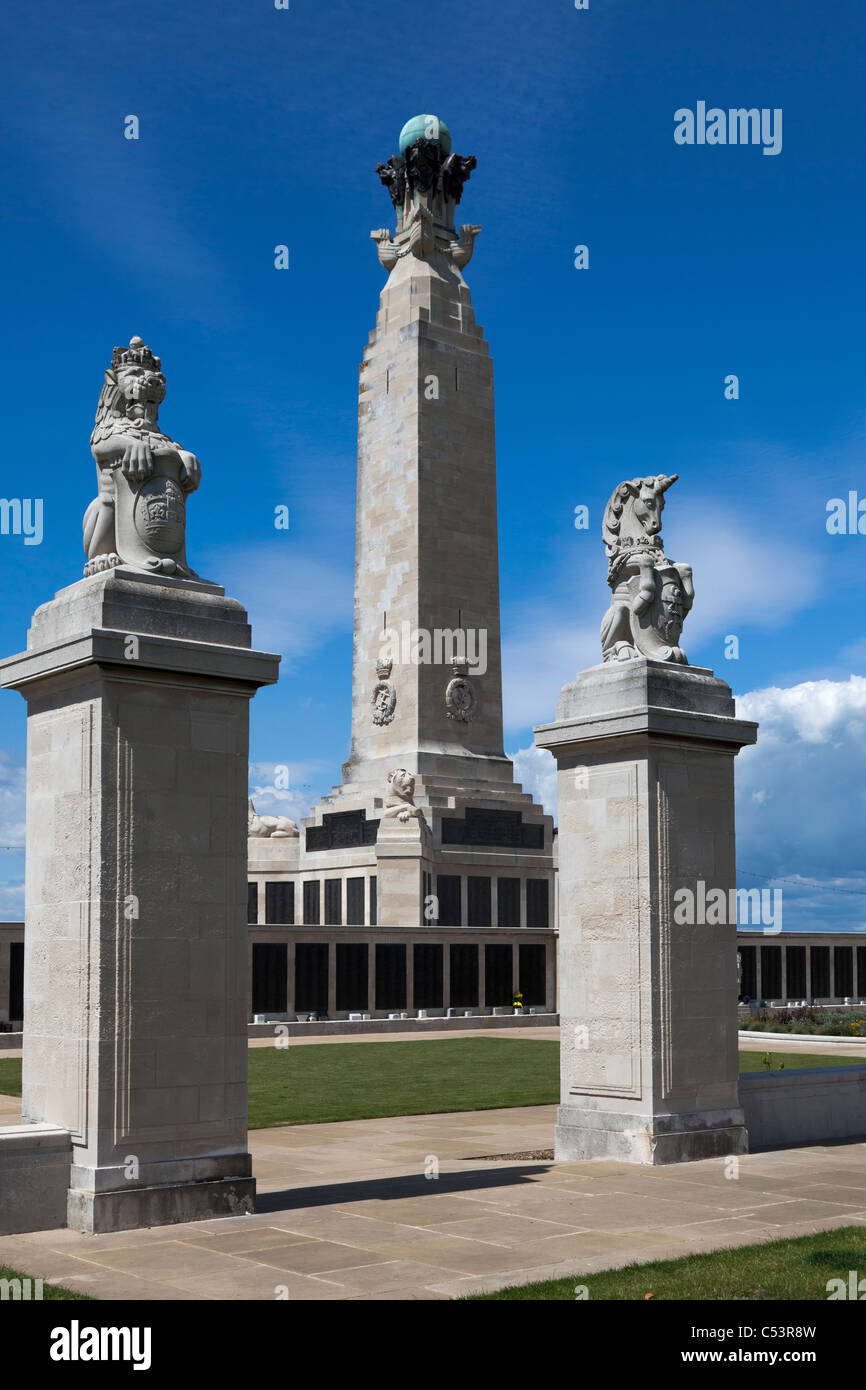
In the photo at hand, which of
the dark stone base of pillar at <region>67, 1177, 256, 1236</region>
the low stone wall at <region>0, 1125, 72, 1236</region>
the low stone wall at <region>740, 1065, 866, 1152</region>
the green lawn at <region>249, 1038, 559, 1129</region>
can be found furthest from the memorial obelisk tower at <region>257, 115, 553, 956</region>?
the low stone wall at <region>0, 1125, 72, 1236</region>

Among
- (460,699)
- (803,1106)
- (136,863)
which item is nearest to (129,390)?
(136,863)

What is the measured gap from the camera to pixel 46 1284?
10438mm

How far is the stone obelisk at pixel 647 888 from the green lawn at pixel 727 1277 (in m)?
4.95

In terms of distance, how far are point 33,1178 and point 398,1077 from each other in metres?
16.2

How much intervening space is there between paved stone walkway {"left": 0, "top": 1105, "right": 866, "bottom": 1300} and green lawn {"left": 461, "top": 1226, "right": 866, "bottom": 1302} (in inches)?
14.0

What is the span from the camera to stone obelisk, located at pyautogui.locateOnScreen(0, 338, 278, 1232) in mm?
12906

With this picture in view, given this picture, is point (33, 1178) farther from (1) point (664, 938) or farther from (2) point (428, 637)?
(2) point (428, 637)

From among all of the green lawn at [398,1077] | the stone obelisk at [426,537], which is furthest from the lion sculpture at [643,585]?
the stone obelisk at [426,537]

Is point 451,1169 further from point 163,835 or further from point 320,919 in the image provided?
point 320,919

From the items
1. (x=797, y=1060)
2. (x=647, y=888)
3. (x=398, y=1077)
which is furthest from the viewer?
(x=797, y=1060)

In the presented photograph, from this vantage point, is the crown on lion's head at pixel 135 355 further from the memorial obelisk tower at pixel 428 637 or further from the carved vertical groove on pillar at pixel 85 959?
the memorial obelisk tower at pixel 428 637

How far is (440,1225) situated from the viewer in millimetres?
12812
